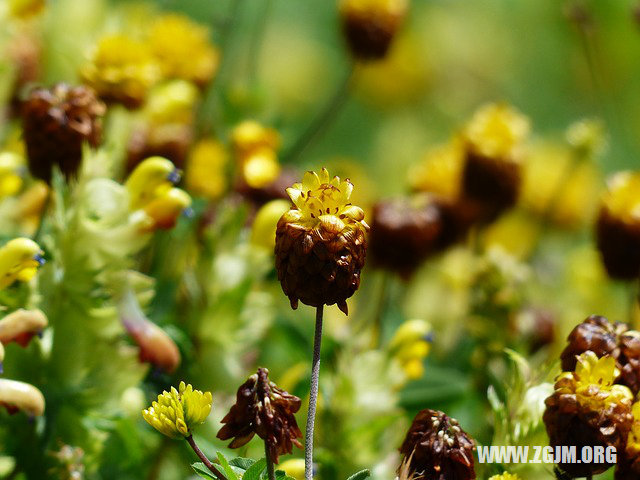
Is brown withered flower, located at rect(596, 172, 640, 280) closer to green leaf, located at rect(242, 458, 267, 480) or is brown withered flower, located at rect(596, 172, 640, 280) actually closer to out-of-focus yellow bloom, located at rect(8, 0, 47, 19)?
green leaf, located at rect(242, 458, 267, 480)

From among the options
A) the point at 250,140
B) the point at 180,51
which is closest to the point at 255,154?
the point at 250,140

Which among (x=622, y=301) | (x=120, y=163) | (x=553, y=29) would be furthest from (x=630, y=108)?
(x=120, y=163)

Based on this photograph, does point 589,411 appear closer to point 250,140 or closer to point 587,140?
point 250,140

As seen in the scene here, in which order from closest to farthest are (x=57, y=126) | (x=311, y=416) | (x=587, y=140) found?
1. (x=311, y=416)
2. (x=57, y=126)
3. (x=587, y=140)

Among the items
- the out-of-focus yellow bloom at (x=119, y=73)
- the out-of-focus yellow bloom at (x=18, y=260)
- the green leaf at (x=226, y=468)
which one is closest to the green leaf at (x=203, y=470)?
the green leaf at (x=226, y=468)

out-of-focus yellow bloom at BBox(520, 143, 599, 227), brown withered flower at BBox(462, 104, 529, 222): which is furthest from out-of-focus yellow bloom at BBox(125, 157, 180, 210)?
out-of-focus yellow bloom at BBox(520, 143, 599, 227)

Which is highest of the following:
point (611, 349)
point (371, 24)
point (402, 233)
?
point (371, 24)
